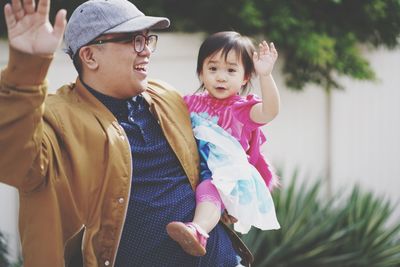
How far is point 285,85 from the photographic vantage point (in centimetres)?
726

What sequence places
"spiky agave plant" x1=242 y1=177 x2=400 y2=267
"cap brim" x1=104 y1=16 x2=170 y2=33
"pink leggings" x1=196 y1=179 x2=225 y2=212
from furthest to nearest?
"spiky agave plant" x1=242 y1=177 x2=400 y2=267 → "pink leggings" x1=196 y1=179 x2=225 y2=212 → "cap brim" x1=104 y1=16 x2=170 y2=33

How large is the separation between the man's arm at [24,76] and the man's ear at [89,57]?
2.01 ft

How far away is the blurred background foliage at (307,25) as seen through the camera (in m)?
6.61

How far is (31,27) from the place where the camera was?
260 centimetres

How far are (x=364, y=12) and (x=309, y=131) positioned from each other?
1.29 m

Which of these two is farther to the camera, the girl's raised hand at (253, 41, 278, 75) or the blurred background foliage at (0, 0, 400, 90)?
the blurred background foliage at (0, 0, 400, 90)

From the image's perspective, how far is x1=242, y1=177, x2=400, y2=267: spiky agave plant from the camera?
595 cm

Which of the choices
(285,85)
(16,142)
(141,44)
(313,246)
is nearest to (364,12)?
(285,85)

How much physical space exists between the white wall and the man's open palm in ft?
15.3

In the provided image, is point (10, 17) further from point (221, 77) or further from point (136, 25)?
point (221, 77)

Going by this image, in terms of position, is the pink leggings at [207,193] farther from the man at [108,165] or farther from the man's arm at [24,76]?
the man's arm at [24,76]

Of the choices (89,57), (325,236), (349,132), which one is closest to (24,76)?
(89,57)

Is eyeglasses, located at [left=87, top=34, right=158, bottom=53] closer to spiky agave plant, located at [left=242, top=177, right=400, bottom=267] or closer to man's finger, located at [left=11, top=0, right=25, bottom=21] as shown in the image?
man's finger, located at [left=11, top=0, right=25, bottom=21]

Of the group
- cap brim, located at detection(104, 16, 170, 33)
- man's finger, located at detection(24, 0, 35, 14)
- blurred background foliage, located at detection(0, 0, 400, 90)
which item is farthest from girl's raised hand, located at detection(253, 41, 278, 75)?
blurred background foliage, located at detection(0, 0, 400, 90)
